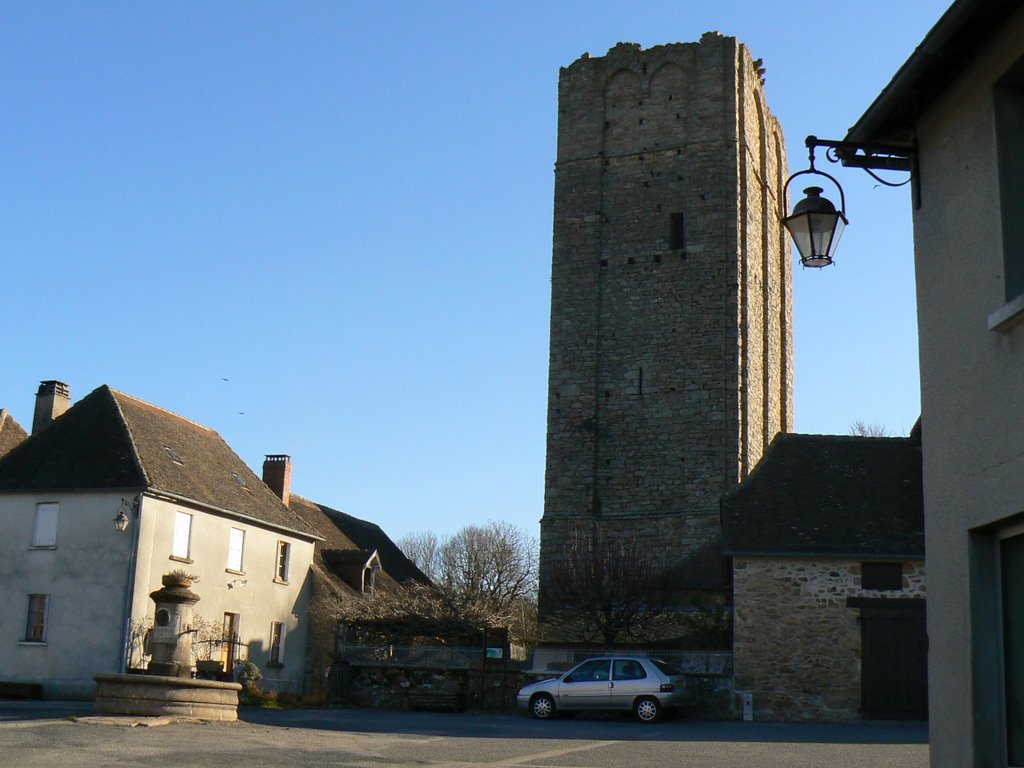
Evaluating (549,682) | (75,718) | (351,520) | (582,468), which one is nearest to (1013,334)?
(75,718)

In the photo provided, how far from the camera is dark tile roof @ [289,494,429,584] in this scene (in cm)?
3862

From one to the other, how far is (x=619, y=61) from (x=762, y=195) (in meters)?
6.32

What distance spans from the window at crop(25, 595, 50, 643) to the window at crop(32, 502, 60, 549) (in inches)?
49.3

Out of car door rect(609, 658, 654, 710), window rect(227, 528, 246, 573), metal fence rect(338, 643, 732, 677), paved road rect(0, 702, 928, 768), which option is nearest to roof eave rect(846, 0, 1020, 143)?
paved road rect(0, 702, 928, 768)

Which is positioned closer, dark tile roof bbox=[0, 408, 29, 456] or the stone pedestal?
the stone pedestal

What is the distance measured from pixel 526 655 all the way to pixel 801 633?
822 cm

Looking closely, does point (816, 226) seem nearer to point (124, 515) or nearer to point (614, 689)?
point (614, 689)

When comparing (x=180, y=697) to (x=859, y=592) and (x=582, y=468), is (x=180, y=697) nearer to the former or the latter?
(x=859, y=592)

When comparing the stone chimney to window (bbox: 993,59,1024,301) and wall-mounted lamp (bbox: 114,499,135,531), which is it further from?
window (bbox: 993,59,1024,301)

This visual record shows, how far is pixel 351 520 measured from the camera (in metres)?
45.3

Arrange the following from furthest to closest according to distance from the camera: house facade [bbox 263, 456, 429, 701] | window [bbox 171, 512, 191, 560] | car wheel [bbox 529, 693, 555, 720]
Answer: house facade [bbox 263, 456, 429, 701] → window [bbox 171, 512, 191, 560] → car wheel [bbox 529, 693, 555, 720]

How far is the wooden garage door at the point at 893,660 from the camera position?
77.9ft

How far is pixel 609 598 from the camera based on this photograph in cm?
2883

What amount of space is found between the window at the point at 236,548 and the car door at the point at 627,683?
43.1ft
